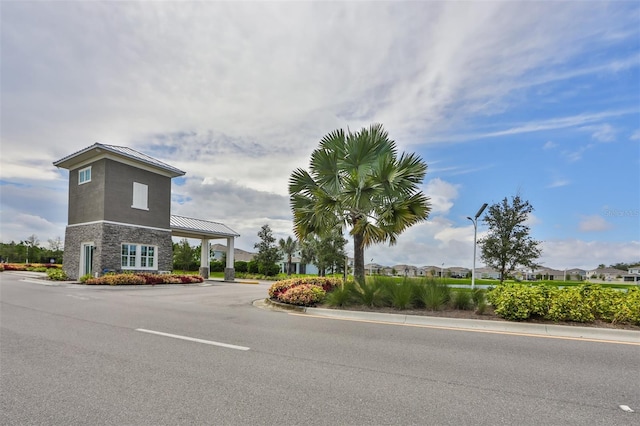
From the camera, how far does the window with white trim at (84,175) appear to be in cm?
2402

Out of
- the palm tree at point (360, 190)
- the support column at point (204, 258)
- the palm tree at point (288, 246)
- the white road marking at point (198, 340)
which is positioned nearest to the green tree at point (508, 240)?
the palm tree at point (360, 190)

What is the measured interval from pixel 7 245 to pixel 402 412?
255ft

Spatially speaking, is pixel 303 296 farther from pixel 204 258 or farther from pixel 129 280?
pixel 204 258

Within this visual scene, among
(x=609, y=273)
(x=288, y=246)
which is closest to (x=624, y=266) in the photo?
(x=609, y=273)

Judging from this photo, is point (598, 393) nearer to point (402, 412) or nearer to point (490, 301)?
point (402, 412)

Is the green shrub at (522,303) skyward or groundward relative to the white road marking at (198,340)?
skyward

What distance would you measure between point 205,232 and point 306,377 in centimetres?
2597

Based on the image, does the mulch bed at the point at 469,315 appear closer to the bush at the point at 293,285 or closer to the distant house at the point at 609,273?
the bush at the point at 293,285

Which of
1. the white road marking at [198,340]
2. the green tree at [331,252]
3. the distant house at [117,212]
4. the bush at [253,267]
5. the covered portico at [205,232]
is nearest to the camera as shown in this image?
the white road marking at [198,340]

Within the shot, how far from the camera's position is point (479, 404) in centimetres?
399

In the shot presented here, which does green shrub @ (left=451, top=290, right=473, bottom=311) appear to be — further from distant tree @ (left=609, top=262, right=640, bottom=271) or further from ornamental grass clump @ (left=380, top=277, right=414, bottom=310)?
distant tree @ (left=609, top=262, right=640, bottom=271)

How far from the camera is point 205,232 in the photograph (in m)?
29.1

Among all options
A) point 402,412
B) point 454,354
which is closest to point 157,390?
point 402,412

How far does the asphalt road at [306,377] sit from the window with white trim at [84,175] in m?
18.6
